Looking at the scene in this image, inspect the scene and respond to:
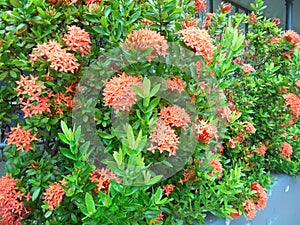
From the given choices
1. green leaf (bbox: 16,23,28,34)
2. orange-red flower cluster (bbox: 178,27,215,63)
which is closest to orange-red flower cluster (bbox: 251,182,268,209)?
orange-red flower cluster (bbox: 178,27,215,63)

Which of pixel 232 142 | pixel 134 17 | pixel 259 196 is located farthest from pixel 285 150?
pixel 134 17

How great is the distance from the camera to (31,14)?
1.24 m

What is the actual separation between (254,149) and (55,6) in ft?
5.39

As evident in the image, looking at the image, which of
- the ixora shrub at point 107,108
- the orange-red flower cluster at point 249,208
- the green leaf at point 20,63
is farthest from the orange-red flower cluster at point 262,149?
the green leaf at point 20,63

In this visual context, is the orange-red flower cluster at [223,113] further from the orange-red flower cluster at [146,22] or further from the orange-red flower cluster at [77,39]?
the orange-red flower cluster at [77,39]

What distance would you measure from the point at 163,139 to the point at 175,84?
29 centimetres

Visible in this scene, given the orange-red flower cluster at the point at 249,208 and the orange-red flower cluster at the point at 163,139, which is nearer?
the orange-red flower cluster at the point at 163,139

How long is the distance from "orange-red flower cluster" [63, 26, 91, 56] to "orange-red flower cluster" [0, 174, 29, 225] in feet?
2.03

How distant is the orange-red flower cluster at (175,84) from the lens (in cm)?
136

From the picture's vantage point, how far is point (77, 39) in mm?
1234

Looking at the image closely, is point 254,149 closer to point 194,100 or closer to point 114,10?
point 194,100

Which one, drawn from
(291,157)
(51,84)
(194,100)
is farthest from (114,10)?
(291,157)

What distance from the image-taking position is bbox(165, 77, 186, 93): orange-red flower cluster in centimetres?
136

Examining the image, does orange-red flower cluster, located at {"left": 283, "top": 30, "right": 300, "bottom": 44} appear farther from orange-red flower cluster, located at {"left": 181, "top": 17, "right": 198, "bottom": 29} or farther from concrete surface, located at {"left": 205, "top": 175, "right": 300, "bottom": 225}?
orange-red flower cluster, located at {"left": 181, "top": 17, "right": 198, "bottom": 29}
